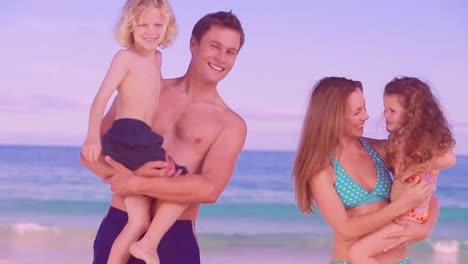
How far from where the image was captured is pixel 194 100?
4840 mm

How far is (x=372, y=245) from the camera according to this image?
4.44 metres

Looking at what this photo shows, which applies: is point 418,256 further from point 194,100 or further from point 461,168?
point 461,168

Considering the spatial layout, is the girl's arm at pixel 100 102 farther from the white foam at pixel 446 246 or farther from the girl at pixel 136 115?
the white foam at pixel 446 246

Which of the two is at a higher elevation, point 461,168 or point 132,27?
point 132,27

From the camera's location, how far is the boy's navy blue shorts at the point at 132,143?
4316mm

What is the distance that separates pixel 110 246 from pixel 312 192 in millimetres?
1019

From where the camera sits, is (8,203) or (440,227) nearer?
(440,227)

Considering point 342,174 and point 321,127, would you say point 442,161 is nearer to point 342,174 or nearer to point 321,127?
point 342,174

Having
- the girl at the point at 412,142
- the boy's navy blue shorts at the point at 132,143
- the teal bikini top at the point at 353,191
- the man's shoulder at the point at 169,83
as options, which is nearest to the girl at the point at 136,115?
the boy's navy blue shorts at the point at 132,143

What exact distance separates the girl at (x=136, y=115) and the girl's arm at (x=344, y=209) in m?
0.66

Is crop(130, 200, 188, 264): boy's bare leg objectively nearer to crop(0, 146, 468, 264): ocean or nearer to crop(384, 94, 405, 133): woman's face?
crop(384, 94, 405, 133): woman's face

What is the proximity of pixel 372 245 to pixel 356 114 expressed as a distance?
2.04 ft

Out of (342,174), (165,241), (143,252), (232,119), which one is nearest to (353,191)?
(342,174)

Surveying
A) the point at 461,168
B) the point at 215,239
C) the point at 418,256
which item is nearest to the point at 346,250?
the point at 418,256
